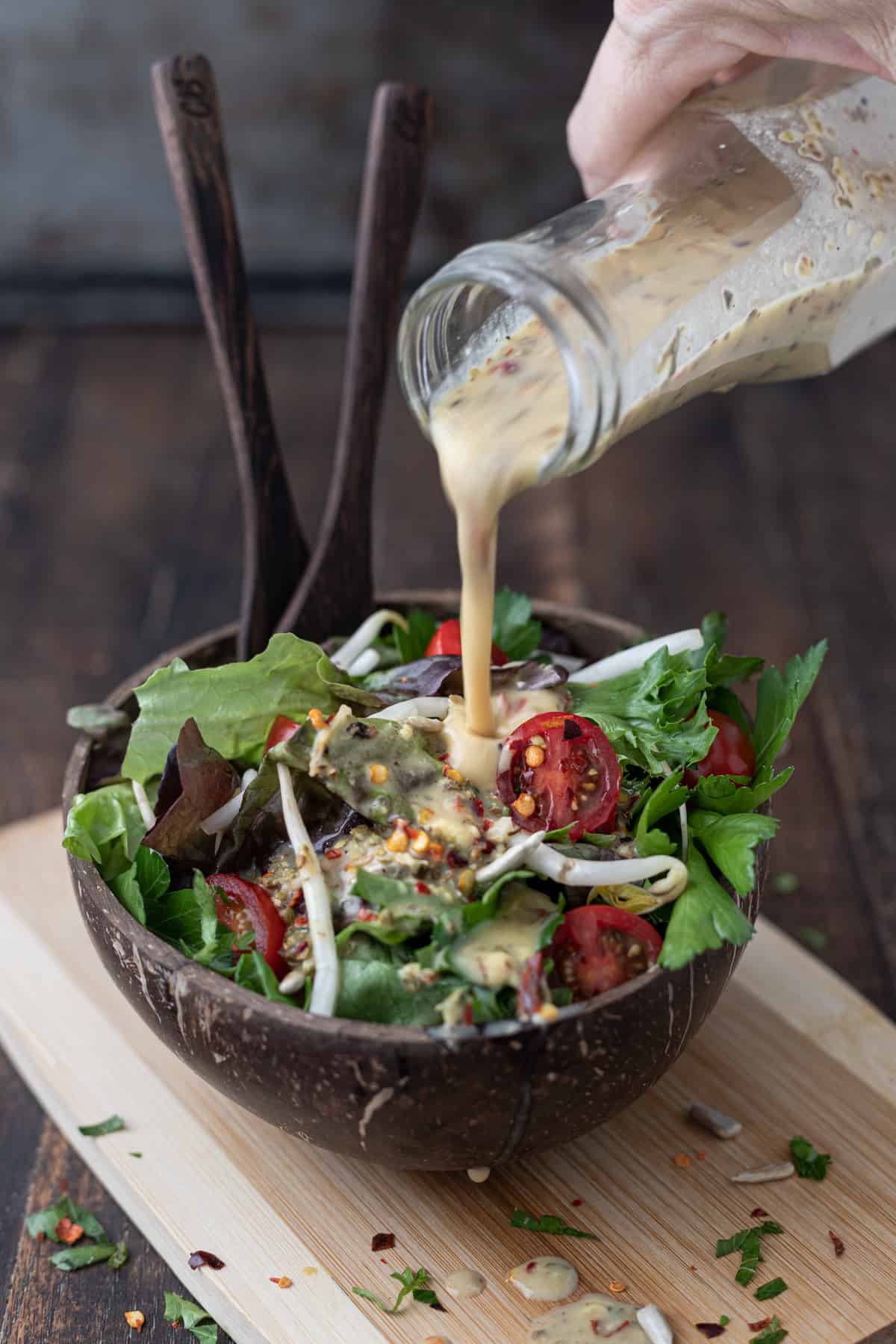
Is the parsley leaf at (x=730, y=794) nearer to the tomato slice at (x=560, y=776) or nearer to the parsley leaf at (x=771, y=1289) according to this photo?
the tomato slice at (x=560, y=776)

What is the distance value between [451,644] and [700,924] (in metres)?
0.77

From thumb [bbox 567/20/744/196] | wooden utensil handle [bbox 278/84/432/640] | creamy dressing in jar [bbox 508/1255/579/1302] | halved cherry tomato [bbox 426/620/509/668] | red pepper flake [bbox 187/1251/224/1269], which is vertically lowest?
creamy dressing in jar [bbox 508/1255/579/1302]

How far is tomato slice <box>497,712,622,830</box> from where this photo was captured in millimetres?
2123

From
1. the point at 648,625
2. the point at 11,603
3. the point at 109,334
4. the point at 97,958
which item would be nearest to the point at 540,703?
the point at 97,958

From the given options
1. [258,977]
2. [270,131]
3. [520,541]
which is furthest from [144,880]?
[270,131]

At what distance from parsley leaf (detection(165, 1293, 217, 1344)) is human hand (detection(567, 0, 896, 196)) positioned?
79.3 inches

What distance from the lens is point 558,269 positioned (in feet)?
6.56

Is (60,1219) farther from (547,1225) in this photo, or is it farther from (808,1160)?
(808,1160)

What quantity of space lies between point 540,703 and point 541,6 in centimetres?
404

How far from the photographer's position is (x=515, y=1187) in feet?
7.29

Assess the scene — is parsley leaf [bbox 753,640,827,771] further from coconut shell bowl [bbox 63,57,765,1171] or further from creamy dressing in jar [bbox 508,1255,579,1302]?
creamy dressing in jar [bbox 508,1255,579,1302]

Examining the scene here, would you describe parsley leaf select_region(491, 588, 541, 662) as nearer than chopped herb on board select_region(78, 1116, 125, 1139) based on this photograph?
No

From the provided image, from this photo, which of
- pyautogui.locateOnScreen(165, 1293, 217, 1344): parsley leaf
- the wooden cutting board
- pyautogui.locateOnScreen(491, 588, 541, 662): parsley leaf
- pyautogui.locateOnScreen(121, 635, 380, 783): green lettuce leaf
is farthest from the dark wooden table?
pyautogui.locateOnScreen(491, 588, 541, 662): parsley leaf

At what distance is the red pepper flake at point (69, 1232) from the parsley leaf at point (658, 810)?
1.07 metres
